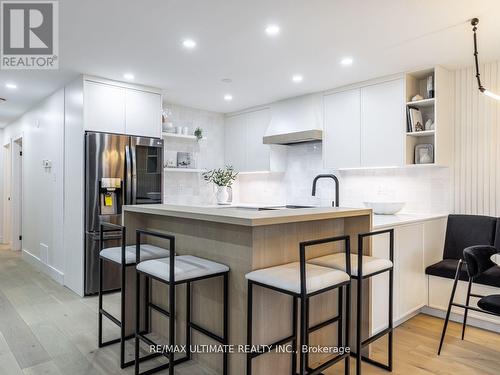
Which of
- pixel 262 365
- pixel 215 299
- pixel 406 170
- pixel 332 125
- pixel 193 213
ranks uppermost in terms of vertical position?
pixel 332 125

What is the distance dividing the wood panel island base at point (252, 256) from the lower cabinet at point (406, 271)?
0.86 feet

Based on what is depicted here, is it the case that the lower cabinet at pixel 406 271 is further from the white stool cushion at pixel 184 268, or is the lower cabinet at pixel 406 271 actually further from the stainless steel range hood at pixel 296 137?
the stainless steel range hood at pixel 296 137

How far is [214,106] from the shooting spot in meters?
5.45

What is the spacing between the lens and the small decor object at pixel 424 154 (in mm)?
3596

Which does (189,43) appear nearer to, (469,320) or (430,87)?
(430,87)

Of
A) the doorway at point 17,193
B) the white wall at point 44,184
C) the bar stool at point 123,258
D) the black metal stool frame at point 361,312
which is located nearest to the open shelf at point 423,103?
the black metal stool frame at point 361,312

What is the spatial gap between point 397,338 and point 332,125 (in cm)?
252

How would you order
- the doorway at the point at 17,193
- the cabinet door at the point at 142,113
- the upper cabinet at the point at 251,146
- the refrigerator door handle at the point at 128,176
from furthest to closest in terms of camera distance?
the doorway at the point at 17,193
the upper cabinet at the point at 251,146
the cabinet door at the point at 142,113
the refrigerator door handle at the point at 128,176

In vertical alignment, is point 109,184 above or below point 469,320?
above

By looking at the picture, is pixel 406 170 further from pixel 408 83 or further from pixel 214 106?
pixel 214 106

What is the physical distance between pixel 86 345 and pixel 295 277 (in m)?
1.89

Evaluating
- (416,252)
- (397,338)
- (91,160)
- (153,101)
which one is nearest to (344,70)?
(416,252)


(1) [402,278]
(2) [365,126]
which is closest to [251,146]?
(2) [365,126]

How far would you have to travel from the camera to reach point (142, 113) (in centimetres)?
428
